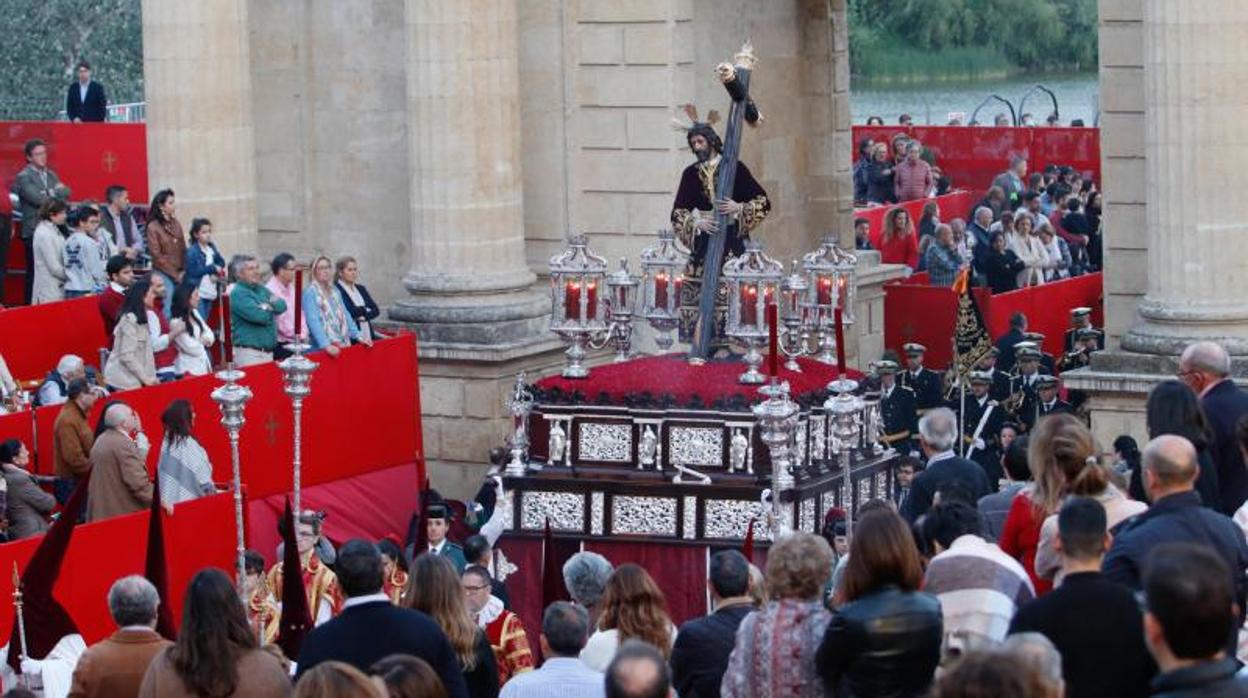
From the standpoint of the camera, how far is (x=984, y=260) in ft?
102

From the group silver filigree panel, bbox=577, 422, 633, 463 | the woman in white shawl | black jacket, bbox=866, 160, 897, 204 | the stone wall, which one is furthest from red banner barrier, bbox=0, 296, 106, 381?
black jacket, bbox=866, 160, 897, 204

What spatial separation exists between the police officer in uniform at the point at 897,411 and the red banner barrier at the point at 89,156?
12.1 metres

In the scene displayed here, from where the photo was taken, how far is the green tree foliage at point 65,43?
5978 cm

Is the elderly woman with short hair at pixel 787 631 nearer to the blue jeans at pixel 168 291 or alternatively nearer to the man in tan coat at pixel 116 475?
the man in tan coat at pixel 116 475

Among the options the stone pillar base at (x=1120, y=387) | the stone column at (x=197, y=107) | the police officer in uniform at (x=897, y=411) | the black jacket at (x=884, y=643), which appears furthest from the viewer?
the stone column at (x=197, y=107)

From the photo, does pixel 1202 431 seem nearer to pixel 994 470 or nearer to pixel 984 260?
pixel 994 470

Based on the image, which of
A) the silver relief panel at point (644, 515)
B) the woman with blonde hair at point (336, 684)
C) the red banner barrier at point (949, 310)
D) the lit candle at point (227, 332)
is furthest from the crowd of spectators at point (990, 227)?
the woman with blonde hair at point (336, 684)

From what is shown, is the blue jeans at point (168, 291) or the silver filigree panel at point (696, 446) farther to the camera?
the blue jeans at point (168, 291)

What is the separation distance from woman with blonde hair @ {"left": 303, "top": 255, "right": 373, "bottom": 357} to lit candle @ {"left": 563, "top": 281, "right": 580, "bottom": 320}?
2449 mm

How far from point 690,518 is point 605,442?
0.83 metres

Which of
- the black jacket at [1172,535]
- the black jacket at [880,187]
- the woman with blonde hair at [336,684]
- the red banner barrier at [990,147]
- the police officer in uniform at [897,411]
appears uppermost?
the red banner barrier at [990,147]

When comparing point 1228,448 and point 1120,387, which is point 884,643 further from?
point 1120,387

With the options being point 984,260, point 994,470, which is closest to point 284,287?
point 994,470

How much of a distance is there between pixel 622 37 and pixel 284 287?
3.77m
